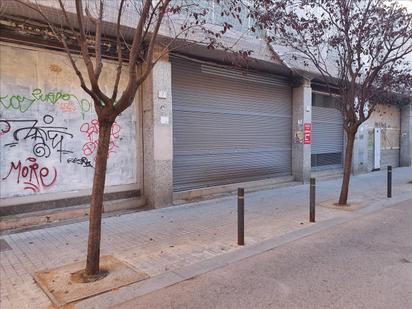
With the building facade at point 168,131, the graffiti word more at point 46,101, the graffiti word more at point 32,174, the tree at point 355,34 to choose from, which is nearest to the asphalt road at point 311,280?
the tree at point 355,34

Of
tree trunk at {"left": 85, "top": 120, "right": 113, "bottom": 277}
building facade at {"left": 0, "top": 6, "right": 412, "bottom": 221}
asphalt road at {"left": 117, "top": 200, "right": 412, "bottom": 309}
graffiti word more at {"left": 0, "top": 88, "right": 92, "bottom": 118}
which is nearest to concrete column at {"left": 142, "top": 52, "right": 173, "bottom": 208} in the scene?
building facade at {"left": 0, "top": 6, "right": 412, "bottom": 221}

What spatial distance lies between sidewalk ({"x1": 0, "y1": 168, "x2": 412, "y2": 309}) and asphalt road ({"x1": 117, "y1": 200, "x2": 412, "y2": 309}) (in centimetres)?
65

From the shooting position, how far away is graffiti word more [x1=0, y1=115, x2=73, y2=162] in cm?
713

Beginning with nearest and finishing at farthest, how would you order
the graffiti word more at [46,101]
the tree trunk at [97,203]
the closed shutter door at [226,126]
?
the tree trunk at [97,203] < the graffiti word more at [46,101] < the closed shutter door at [226,126]

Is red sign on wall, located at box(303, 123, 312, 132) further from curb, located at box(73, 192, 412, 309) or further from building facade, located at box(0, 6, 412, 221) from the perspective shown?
curb, located at box(73, 192, 412, 309)

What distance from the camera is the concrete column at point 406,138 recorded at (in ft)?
68.9

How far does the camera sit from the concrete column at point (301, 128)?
1324 cm


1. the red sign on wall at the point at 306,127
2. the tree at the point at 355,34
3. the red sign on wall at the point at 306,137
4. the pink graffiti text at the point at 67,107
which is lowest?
the red sign on wall at the point at 306,137

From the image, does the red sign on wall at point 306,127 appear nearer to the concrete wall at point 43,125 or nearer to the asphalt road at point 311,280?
the asphalt road at point 311,280

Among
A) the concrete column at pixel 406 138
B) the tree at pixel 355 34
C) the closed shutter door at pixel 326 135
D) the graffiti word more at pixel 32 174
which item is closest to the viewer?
the graffiti word more at pixel 32 174

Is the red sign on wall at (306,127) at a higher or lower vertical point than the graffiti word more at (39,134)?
Answer: higher

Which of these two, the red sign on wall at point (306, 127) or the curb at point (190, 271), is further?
the red sign on wall at point (306, 127)

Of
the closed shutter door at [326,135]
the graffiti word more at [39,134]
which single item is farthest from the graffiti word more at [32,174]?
the closed shutter door at [326,135]

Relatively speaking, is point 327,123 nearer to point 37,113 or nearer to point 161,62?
point 161,62
